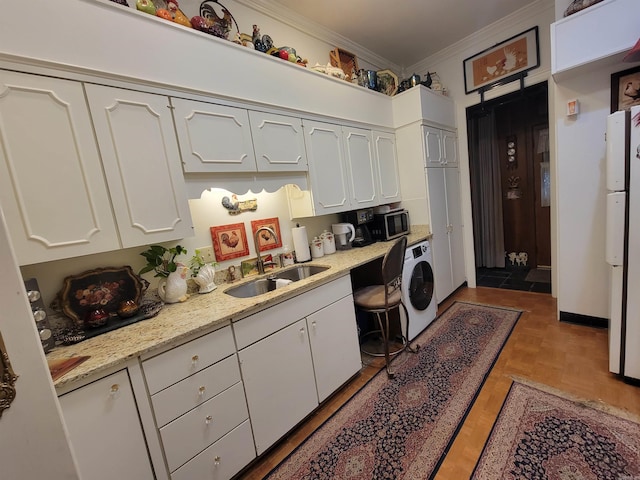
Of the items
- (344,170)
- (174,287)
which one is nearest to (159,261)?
(174,287)

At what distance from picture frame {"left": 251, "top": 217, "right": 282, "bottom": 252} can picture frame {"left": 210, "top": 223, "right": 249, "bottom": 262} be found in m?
0.10

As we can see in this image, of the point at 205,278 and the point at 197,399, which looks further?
the point at 205,278

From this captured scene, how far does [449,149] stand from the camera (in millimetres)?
3213

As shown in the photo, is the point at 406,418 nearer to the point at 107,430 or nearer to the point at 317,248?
the point at 317,248

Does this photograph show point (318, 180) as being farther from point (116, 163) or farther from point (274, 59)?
point (116, 163)

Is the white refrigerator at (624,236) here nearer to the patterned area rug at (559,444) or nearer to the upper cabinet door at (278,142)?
the patterned area rug at (559,444)

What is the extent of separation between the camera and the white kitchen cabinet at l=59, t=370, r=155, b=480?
3.06 feet

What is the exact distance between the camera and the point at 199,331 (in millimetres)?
1205

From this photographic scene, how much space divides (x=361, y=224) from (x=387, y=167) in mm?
691

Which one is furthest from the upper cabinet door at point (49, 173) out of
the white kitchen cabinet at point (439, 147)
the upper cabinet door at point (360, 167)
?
the white kitchen cabinet at point (439, 147)

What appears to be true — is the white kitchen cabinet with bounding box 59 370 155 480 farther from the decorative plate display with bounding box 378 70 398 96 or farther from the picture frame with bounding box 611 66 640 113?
the picture frame with bounding box 611 66 640 113

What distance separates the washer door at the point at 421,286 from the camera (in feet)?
8.00

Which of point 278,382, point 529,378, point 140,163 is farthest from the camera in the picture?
point 529,378

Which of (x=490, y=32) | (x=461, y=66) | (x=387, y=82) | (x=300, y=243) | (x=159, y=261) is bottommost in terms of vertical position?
(x=300, y=243)
